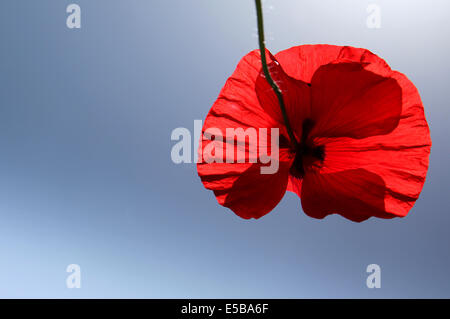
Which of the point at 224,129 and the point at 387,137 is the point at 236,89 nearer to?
the point at 224,129

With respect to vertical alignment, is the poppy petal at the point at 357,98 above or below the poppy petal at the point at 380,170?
above

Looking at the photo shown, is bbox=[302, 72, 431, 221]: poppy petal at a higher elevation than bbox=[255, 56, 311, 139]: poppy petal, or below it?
below

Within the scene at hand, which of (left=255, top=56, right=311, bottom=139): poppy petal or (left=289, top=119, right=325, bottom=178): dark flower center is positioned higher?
(left=255, top=56, right=311, bottom=139): poppy petal

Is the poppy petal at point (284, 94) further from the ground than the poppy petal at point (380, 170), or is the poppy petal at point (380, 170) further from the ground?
the poppy petal at point (284, 94)
